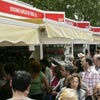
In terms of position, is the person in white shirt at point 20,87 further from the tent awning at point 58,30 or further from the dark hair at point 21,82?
the tent awning at point 58,30

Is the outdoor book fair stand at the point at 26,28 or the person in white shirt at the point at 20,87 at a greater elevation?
the outdoor book fair stand at the point at 26,28

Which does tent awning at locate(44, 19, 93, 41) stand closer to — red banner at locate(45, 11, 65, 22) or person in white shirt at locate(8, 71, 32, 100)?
person in white shirt at locate(8, 71, 32, 100)

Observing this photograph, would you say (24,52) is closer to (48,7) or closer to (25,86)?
(25,86)

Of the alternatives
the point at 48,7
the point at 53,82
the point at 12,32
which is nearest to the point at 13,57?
the point at 53,82

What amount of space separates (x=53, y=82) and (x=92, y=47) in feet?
76.6

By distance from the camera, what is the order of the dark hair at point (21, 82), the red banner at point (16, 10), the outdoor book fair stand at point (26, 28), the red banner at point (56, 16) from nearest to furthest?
the dark hair at point (21, 82) < the outdoor book fair stand at point (26, 28) < the red banner at point (16, 10) < the red banner at point (56, 16)

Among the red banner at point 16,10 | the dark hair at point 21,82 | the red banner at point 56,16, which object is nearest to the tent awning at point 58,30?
the red banner at point 16,10

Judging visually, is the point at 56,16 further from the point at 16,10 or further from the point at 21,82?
the point at 21,82

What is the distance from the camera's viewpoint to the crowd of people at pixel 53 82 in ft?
13.6

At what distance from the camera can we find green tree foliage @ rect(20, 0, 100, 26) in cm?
2748

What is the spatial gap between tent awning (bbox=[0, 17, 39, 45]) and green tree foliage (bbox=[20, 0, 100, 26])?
20.2 metres

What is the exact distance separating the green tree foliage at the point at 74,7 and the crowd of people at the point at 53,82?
1821 cm

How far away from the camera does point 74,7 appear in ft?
96.7

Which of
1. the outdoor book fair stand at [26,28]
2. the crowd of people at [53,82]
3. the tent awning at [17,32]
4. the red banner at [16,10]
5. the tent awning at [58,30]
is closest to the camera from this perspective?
the crowd of people at [53,82]
